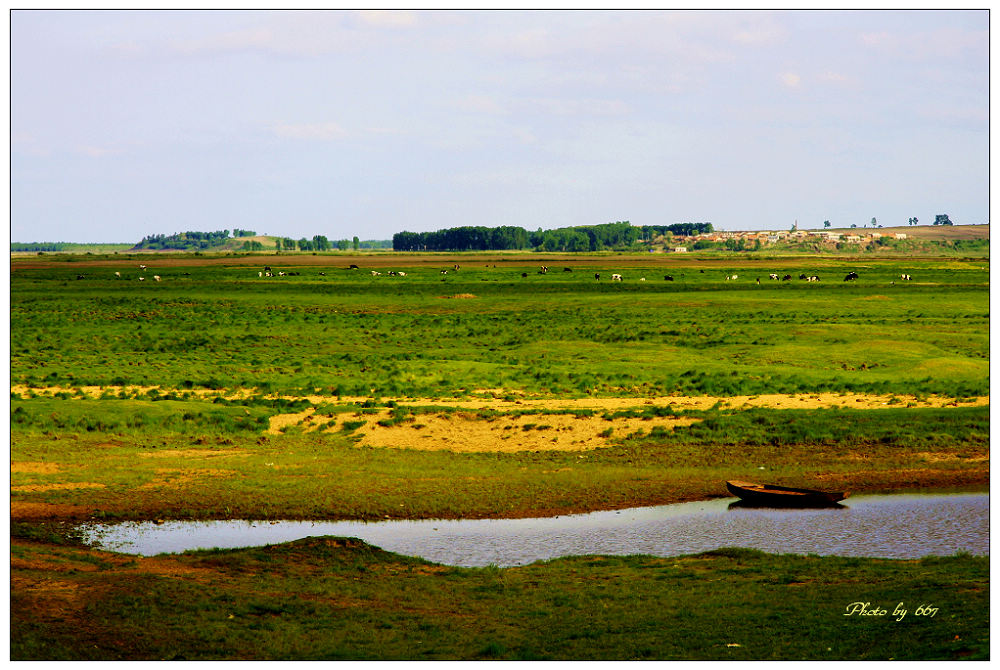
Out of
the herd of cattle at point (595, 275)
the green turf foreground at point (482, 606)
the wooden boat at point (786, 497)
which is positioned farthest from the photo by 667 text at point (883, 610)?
the herd of cattle at point (595, 275)

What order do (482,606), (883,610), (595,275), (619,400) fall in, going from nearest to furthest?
(883,610) < (482,606) < (619,400) < (595,275)

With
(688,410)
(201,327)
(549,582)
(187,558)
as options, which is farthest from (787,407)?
(201,327)

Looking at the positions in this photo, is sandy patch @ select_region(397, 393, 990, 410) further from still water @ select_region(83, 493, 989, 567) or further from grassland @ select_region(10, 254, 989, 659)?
still water @ select_region(83, 493, 989, 567)

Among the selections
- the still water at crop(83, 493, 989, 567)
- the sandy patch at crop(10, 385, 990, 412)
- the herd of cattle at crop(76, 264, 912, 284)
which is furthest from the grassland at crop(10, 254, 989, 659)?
the herd of cattle at crop(76, 264, 912, 284)

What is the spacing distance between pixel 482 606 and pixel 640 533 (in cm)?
767

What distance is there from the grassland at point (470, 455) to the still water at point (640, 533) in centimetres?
107

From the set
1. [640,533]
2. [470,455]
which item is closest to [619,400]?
[470,455]

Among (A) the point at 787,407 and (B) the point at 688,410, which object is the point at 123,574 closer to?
(B) the point at 688,410

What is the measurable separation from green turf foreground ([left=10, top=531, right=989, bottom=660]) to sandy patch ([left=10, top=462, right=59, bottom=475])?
24.4 ft

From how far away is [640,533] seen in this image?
27.0 metres

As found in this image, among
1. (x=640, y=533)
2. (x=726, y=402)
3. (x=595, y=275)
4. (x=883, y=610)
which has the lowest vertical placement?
(x=640, y=533)

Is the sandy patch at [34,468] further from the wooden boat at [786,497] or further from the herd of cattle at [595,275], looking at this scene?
the herd of cattle at [595,275]

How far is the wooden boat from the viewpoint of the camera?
2884 centimetres

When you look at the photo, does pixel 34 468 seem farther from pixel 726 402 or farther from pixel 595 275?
pixel 595 275
